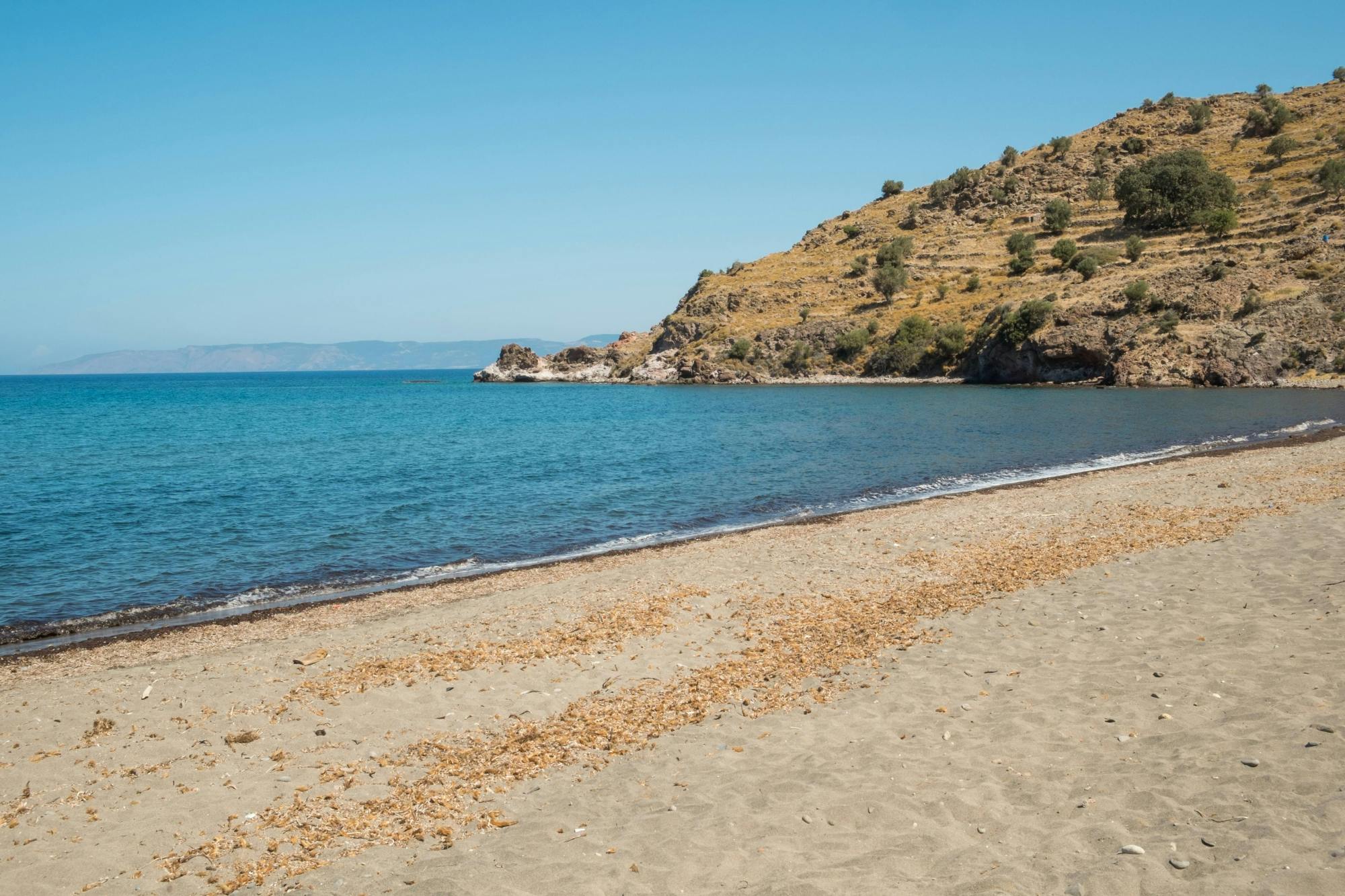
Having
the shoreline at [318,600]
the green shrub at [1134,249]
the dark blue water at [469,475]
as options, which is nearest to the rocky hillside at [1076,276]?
the green shrub at [1134,249]

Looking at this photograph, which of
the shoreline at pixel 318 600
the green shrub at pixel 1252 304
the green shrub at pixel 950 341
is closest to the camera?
the shoreline at pixel 318 600

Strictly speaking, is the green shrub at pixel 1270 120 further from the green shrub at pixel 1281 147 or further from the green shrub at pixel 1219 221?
the green shrub at pixel 1219 221

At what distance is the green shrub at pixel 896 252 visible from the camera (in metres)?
113

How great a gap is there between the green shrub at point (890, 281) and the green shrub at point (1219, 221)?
108ft

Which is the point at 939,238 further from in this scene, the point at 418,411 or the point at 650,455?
the point at 650,455

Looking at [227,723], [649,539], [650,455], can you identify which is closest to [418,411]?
[650,455]

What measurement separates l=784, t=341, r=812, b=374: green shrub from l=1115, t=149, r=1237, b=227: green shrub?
44.0m

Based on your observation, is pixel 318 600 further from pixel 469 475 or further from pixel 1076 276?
pixel 1076 276

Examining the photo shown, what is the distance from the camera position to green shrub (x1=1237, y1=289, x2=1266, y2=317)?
226 feet

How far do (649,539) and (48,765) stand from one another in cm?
1417

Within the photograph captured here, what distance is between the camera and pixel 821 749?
8.03 meters

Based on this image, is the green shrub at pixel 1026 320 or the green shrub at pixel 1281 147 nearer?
the green shrub at pixel 1026 320

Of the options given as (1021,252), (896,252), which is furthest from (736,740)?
(896,252)

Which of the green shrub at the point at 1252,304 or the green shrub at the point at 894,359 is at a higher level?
the green shrub at the point at 1252,304
